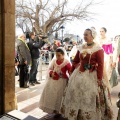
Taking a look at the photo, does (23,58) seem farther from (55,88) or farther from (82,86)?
(82,86)

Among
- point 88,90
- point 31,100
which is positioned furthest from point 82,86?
point 31,100

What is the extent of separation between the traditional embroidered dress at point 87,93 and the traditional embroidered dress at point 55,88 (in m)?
0.29

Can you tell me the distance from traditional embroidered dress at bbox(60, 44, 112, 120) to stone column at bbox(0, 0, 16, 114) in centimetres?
103

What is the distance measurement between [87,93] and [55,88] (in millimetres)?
724

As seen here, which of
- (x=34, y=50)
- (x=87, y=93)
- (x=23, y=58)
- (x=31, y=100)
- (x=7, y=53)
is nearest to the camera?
(x=87, y=93)

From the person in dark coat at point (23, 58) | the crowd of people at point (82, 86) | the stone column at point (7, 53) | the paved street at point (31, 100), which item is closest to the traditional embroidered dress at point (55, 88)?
the crowd of people at point (82, 86)

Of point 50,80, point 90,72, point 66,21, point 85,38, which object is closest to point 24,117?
point 50,80

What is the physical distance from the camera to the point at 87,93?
3154mm

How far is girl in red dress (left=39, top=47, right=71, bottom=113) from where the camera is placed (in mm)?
3658

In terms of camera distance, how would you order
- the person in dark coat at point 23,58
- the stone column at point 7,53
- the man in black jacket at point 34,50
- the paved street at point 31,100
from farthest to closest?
1. the man in black jacket at point 34,50
2. the person in dark coat at point 23,58
3. the paved street at point 31,100
4. the stone column at point 7,53

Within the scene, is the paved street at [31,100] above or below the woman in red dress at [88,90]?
below

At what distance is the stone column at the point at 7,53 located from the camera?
11.7 feet

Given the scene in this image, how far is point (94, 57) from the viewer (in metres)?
3.29

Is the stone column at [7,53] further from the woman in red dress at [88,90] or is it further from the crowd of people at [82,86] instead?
the woman in red dress at [88,90]
